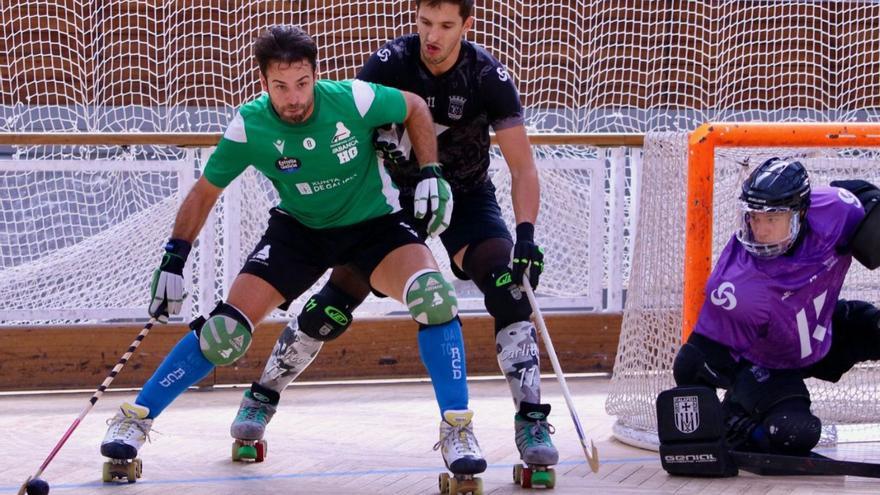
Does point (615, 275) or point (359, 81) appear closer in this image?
point (359, 81)

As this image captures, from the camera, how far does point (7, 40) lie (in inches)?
248

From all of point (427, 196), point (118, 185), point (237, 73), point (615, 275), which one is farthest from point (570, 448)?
point (237, 73)

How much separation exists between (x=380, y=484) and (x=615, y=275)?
8.28ft

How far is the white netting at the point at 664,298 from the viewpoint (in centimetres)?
425

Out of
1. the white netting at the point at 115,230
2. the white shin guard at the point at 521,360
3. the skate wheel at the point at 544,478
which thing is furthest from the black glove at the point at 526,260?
the white netting at the point at 115,230

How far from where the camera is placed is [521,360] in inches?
145

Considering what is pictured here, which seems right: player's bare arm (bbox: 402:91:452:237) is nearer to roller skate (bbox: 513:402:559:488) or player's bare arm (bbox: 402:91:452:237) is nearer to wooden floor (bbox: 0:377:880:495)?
roller skate (bbox: 513:402:559:488)

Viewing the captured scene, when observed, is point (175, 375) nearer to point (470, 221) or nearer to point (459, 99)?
point (470, 221)

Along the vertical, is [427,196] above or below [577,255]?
above

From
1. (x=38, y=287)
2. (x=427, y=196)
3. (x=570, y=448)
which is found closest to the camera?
(x=427, y=196)

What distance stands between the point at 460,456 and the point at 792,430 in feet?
3.24

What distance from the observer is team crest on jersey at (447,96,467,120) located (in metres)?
3.79

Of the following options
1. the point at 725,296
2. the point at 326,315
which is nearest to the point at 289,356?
the point at 326,315

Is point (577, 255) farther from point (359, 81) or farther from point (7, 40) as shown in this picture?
point (7, 40)
